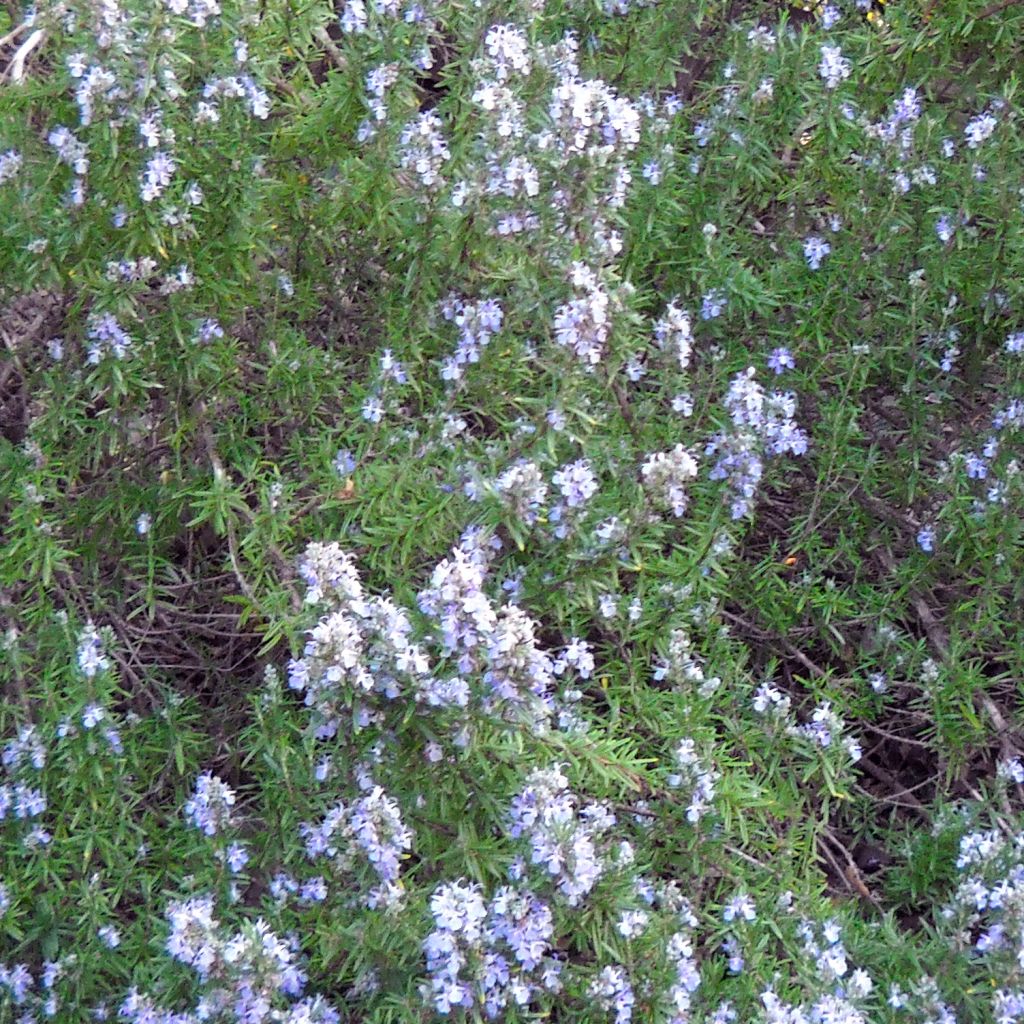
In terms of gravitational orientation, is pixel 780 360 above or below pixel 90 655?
above

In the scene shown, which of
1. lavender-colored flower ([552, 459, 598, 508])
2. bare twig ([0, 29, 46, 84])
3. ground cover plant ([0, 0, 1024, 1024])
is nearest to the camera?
ground cover plant ([0, 0, 1024, 1024])

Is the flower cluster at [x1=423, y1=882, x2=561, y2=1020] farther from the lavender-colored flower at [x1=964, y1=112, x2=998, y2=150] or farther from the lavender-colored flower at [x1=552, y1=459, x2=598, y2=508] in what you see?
the lavender-colored flower at [x1=964, y1=112, x2=998, y2=150]

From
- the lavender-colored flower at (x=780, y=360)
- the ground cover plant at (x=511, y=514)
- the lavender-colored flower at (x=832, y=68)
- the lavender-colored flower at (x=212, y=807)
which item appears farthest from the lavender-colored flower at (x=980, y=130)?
the lavender-colored flower at (x=212, y=807)

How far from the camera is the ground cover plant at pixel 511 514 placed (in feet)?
8.21

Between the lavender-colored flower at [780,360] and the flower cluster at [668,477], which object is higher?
the flower cluster at [668,477]

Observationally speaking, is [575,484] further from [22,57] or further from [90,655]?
[22,57]

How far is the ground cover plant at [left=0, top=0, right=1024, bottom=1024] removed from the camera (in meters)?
2.50

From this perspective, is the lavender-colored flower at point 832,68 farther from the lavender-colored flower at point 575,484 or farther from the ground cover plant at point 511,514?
the lavender-colored flower at point 575,484

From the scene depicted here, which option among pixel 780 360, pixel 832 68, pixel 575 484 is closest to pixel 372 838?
pixel 575 484

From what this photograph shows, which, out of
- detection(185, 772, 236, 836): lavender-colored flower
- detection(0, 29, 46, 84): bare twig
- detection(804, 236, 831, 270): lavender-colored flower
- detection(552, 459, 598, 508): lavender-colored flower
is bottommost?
detection(185, 772, 236, 836): lavender-colored flower

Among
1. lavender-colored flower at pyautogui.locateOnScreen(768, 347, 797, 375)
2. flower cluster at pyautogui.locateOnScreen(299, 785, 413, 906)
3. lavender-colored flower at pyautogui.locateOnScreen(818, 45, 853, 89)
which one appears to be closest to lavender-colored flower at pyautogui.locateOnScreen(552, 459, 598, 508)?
flower cluster at pyautogui.locateOnScreen(299, 785, 413, 906)

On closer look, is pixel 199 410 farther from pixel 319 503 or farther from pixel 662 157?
pixel 662 157

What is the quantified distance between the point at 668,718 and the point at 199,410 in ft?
3.84

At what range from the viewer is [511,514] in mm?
2514
